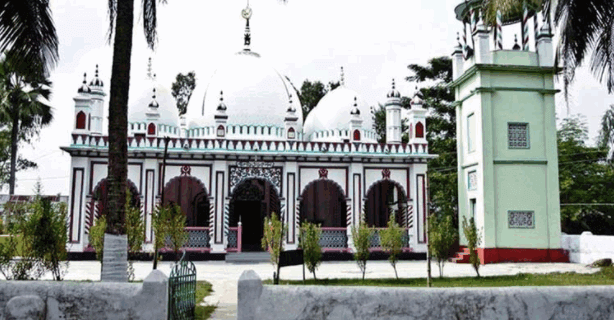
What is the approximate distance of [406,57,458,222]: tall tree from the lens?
28062 mm

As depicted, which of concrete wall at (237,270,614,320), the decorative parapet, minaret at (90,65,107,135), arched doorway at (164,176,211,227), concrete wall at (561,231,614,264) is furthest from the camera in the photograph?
arched doorway at (164,176,211,227)

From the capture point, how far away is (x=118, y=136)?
28.7ft

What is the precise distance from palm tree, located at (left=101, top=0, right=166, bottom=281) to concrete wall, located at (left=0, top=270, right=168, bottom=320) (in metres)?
Answer: 2.17

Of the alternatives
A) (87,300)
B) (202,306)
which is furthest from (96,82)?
(87,300)

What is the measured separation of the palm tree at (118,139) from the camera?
28.0ft

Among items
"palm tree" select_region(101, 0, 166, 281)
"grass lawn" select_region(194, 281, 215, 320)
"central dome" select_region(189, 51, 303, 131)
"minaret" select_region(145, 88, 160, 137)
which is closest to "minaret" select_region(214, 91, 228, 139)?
"central dome" select_region(189, 51, 303, 131)

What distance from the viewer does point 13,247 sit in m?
10.5

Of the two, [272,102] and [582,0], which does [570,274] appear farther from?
[272,102]

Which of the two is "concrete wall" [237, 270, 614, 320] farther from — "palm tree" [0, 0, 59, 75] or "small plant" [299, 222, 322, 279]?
"small plant" [299, 222, 322, 279]

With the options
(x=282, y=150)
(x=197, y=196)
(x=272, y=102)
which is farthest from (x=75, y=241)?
(x=272, y=102)

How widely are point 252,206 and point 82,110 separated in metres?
7.77

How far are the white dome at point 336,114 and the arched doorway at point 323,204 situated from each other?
2741 mm

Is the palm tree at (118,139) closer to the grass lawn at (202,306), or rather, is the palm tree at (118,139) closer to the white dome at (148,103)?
the grass lawn at (202,306)

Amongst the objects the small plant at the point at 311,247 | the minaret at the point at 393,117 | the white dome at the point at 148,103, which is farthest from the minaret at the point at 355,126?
the small plant at the point at 311,247
